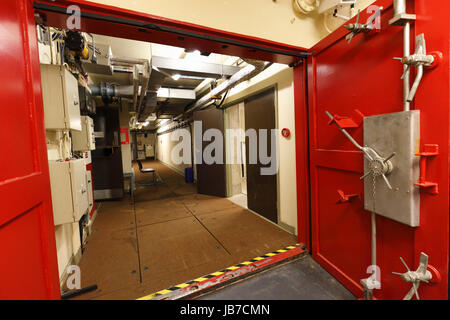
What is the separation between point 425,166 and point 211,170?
13.3ft

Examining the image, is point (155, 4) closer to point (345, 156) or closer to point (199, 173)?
point (345, 156)

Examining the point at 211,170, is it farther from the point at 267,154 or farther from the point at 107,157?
the point at 107,157

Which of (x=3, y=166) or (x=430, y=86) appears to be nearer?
(x=3, y=166)

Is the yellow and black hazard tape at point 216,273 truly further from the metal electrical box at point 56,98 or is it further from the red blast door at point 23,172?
the metal electrical box at point 56,98

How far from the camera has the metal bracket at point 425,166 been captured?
41.6 inches

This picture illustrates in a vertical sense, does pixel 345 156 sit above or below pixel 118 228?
above

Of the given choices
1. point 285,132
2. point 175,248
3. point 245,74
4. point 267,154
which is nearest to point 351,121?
point 285,132

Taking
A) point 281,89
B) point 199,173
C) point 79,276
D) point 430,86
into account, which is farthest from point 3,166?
point 199,173

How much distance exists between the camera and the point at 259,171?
3.40 m

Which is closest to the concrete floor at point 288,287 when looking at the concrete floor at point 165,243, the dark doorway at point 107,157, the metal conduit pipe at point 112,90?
the concrete floor at point 165,243

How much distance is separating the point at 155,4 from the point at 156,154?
15.4 metres

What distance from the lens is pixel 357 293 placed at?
161cm

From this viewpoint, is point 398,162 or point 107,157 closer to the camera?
point 398,162

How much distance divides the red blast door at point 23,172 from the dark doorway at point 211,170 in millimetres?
3503
